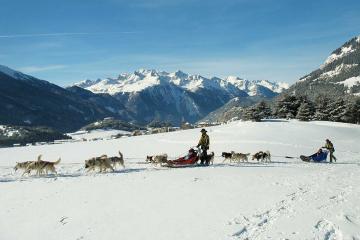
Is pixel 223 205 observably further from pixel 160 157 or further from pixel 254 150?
pixel 254 150

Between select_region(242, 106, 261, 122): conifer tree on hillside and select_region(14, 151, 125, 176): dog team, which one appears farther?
select_region(242, 106, 261, 122): conifer tree on hillside

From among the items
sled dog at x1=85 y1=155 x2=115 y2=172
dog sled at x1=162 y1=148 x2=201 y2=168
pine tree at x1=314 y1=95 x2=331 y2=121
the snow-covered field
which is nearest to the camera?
the snow-covered field

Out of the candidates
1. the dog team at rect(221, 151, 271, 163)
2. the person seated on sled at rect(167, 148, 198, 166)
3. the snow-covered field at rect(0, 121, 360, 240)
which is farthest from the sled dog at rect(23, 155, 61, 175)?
the dog team at rect(221, 151, 271, 163)

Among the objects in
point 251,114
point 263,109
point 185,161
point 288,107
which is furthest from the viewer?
point 263,109

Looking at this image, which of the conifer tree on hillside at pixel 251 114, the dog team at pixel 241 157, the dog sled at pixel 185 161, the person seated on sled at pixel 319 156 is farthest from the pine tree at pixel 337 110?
the dog sled at pixel 185 161

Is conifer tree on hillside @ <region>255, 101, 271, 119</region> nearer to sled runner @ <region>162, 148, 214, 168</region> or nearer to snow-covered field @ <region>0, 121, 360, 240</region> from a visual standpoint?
sled runner @ <region>162, 148, 214, 168</region>

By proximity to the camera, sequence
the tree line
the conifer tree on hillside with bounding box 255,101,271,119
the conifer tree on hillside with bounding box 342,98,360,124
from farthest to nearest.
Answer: the conifer tree on hillside with bounding box 255,101,271,119
the conifer tree on hillside with bounding box 342,98,360,124
the tree line

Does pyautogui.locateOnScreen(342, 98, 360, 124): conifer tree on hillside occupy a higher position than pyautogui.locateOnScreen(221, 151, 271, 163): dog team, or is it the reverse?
pyautogui.locateOnScreen(342, 98, 360, 124): conifer tree on hillside

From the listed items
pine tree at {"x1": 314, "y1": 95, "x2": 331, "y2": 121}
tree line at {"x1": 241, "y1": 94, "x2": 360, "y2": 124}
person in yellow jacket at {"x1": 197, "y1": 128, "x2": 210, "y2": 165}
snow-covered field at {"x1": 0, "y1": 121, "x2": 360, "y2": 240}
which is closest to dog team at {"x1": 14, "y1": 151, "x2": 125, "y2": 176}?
snow-covered field at {"x1": 0, "y1": 121, "x2": 360, "y2": 240}

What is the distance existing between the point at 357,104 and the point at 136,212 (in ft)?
300

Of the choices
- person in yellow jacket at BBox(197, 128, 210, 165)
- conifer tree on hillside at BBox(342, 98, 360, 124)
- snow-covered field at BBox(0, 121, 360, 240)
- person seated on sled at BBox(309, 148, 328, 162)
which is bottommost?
snow-covered field at BBox(0, 121, 360, 240)

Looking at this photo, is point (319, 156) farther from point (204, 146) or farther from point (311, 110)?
point (311, 110)

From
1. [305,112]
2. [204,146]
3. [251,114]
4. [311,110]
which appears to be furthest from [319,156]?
[251,114]

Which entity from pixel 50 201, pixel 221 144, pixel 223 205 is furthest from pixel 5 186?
pixel 221 144
